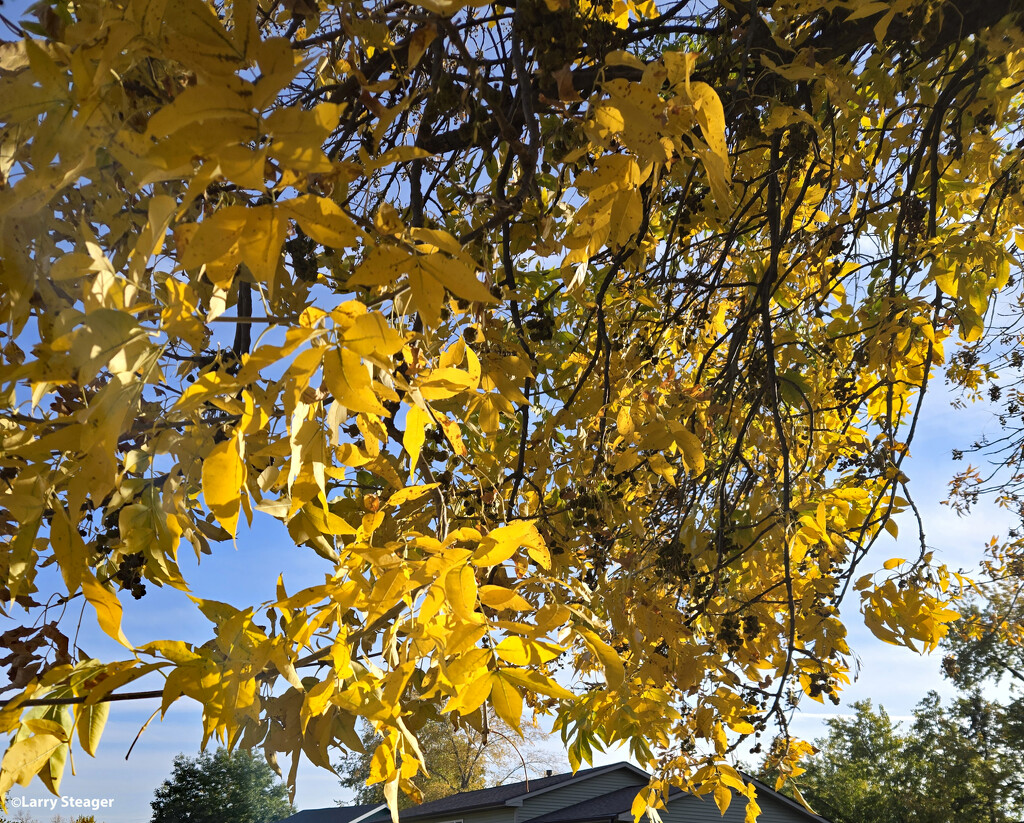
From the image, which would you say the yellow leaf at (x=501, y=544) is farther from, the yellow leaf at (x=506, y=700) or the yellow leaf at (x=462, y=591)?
the yellow leaf at (x=506, y=700)

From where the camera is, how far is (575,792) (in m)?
14.8

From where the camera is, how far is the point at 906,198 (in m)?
1.95

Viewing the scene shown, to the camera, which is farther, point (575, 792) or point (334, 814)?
point (334, 814)

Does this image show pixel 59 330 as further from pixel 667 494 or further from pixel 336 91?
pixel 667 494

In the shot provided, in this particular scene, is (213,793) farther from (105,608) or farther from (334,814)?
(105,608)

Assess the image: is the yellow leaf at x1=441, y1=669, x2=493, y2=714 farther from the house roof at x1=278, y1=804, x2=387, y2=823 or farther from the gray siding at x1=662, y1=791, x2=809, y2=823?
the house roof at x1=278, y1=804, x2=387, y2=823

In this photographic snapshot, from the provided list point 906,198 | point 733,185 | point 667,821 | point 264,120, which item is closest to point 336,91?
point 264,120

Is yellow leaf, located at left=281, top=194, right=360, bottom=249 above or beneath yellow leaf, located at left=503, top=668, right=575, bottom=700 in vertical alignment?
above

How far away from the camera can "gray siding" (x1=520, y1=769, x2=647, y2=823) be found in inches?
551

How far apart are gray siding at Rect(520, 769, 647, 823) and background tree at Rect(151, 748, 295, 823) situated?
16509 millimetres

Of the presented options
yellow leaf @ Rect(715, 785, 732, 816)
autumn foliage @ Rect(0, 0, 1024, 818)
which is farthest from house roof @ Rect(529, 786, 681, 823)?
autumn foliage @ Rect(0, 0, 1024, 818)

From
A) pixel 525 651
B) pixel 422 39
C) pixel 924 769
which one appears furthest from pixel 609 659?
pixel 924 769

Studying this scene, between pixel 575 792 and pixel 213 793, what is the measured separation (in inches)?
808

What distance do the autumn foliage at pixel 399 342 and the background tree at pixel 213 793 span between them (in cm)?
2944
